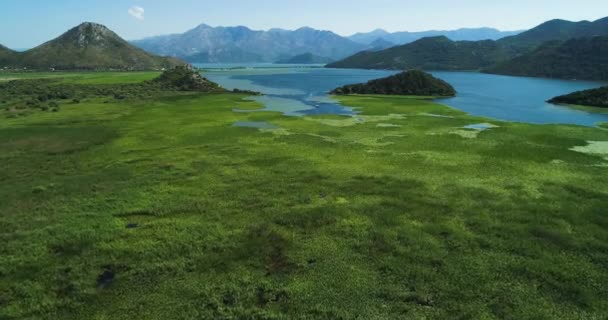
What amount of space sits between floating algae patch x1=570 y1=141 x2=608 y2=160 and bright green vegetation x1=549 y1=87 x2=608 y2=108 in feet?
184

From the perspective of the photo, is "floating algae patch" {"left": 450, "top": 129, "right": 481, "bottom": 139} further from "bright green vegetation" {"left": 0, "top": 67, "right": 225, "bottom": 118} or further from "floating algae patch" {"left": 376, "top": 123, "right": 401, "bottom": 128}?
"bright green vegetation" {"left": 0, "top": 67, "right": 225, "bottom": 118}

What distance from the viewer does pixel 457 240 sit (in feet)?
79.3

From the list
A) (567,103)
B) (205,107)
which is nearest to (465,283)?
(205,107)

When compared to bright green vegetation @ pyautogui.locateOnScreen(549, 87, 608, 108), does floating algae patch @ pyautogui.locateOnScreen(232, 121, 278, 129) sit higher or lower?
lower

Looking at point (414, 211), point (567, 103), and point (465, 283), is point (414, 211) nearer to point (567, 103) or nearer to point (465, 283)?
point (465, 283)

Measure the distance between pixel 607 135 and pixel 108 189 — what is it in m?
64.3

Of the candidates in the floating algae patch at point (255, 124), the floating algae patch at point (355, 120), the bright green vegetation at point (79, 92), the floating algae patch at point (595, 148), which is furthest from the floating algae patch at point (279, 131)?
the bright green vegetation at point (79, 92)

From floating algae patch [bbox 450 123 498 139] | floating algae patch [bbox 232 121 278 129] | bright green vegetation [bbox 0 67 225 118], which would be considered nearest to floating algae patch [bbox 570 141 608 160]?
floating algae patch [bbox 450 123 498 139]

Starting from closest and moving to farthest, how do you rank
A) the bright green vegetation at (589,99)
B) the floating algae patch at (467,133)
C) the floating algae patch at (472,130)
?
the floating algae patch at (467,133), the floating algae patch at (472,130), the bright green vegetation at (589,99)

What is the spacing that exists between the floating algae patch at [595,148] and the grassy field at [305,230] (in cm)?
26

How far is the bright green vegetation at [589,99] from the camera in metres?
95.8

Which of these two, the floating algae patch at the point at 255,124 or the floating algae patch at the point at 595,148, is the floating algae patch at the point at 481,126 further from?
the floating algae patch at the point at 255,124

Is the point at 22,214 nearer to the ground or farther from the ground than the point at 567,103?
nearer to the ground

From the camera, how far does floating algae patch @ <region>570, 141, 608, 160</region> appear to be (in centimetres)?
4519
